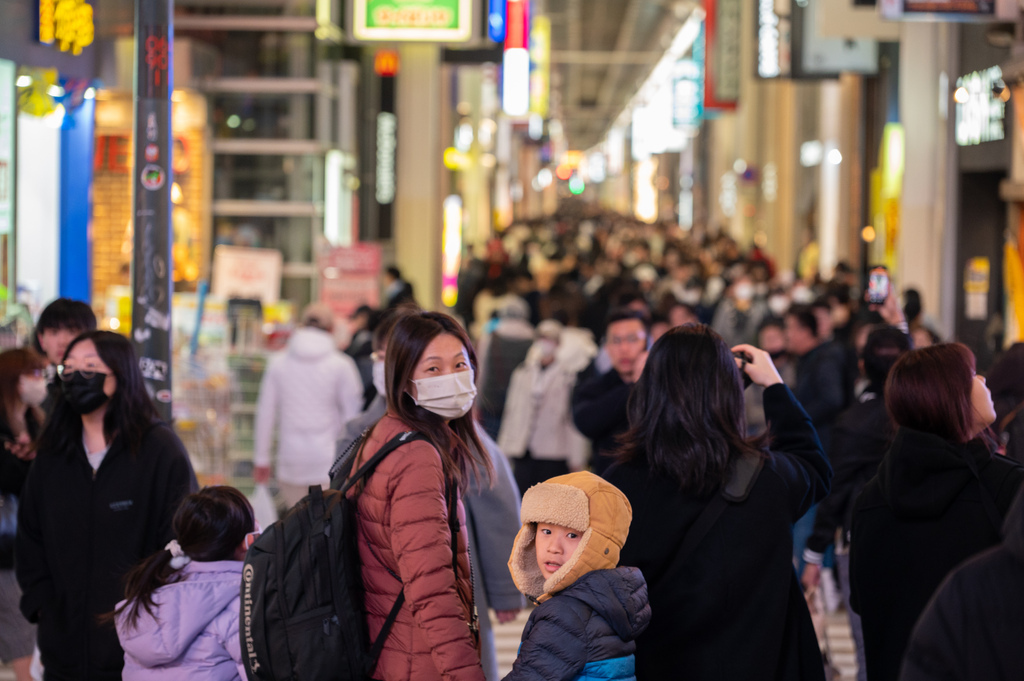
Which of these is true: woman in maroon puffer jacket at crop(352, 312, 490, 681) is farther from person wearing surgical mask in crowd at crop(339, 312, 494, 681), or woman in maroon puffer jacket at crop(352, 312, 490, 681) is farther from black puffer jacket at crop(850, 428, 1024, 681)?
black puffer jacket at crop(850, 428, 1024, 681)

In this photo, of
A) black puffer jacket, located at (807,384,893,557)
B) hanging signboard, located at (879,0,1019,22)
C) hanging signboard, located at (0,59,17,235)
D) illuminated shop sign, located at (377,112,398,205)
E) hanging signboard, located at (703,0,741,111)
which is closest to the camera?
black puffer jacket, located at (807,384,893,557)

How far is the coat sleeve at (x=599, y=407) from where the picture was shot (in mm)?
5535

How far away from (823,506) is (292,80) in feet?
33.4

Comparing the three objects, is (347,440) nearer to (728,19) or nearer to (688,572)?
(688,572)

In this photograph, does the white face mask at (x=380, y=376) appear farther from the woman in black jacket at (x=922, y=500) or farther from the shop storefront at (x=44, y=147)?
the shop storefront at (x=44, y=147)

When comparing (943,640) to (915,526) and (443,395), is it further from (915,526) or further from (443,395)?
(443,395)

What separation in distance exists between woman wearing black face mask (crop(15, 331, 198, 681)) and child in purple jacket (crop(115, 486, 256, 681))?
44cm

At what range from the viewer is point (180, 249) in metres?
13.3

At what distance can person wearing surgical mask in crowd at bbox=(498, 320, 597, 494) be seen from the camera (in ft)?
26.7

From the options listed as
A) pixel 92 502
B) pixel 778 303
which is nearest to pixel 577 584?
pixel 92 502

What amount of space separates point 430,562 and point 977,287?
10932 millimetres

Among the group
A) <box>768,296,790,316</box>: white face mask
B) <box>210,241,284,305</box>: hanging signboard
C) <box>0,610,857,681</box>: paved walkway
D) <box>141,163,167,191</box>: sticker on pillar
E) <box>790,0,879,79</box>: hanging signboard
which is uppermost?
<box>790,0,879,79</box>: hanging signboard

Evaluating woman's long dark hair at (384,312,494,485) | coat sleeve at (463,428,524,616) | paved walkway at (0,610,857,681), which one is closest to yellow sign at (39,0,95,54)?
paved walkway at (0,610,857,681)

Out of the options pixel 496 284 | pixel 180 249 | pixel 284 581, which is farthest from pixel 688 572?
pixel 496 284
